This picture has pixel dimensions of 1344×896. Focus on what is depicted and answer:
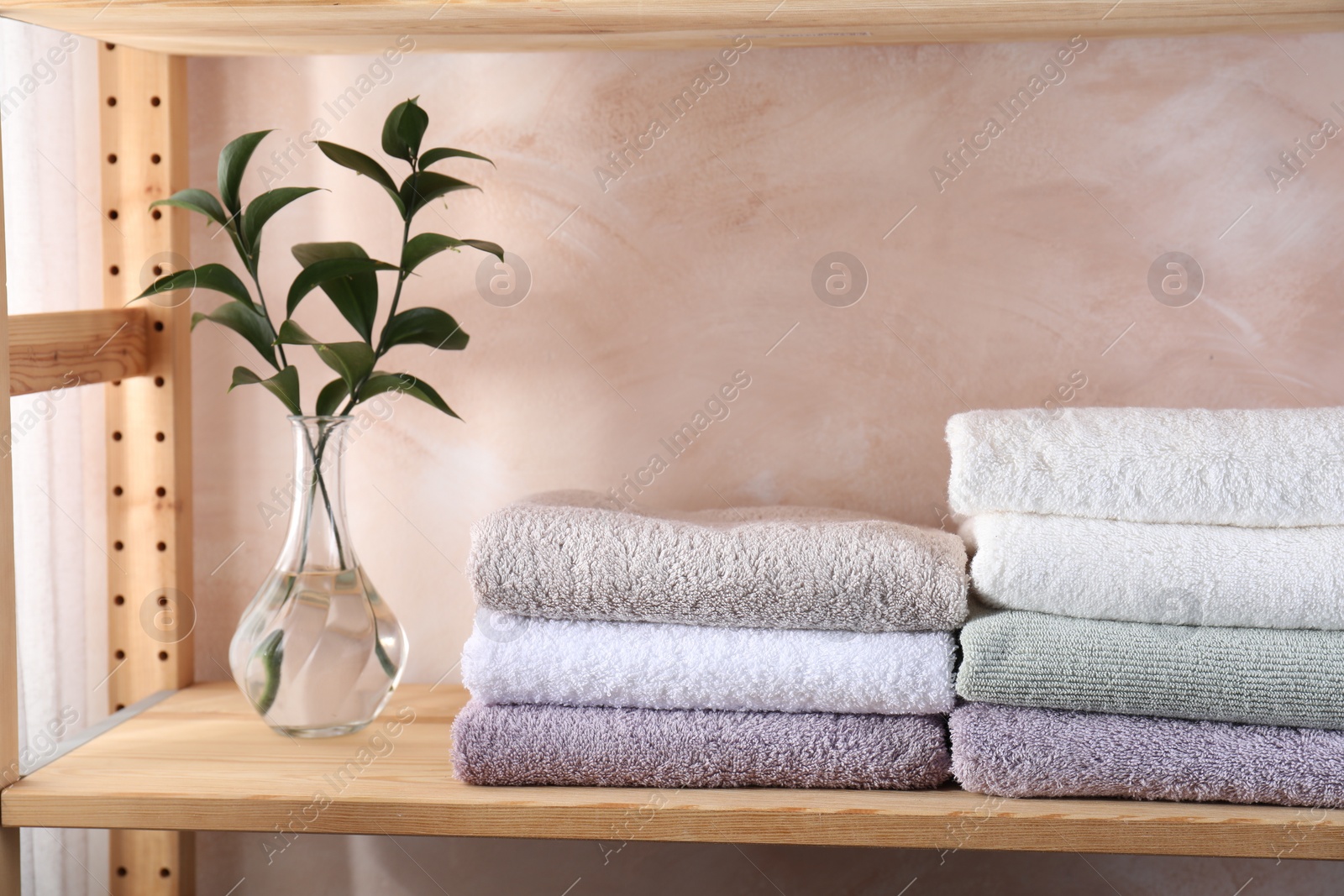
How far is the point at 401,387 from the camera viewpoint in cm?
64

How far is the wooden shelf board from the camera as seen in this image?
1.78 ft

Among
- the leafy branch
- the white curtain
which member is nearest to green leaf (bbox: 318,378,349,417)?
the leafy branch

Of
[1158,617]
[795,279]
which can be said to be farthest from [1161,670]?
[795,279]

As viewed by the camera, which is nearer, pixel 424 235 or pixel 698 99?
pixel 424 235

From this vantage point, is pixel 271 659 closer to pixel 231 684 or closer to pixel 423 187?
pixel 231 684

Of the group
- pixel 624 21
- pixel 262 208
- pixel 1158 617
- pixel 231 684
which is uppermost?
pixel 624 21

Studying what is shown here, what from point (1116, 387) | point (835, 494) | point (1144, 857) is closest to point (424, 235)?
point (835, 494)

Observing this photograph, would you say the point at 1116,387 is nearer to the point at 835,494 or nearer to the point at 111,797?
the point at 835,494

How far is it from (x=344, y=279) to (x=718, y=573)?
30 centimetres

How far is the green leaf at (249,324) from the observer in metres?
0.65

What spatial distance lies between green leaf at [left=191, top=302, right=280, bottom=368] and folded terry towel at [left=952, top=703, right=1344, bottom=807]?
0.47 metres

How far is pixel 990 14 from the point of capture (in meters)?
0.61

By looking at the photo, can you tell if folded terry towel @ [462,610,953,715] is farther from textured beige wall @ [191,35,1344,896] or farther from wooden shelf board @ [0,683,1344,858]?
textured beige wall @ [191,35,1344,896]

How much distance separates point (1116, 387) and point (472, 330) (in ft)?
1.52
